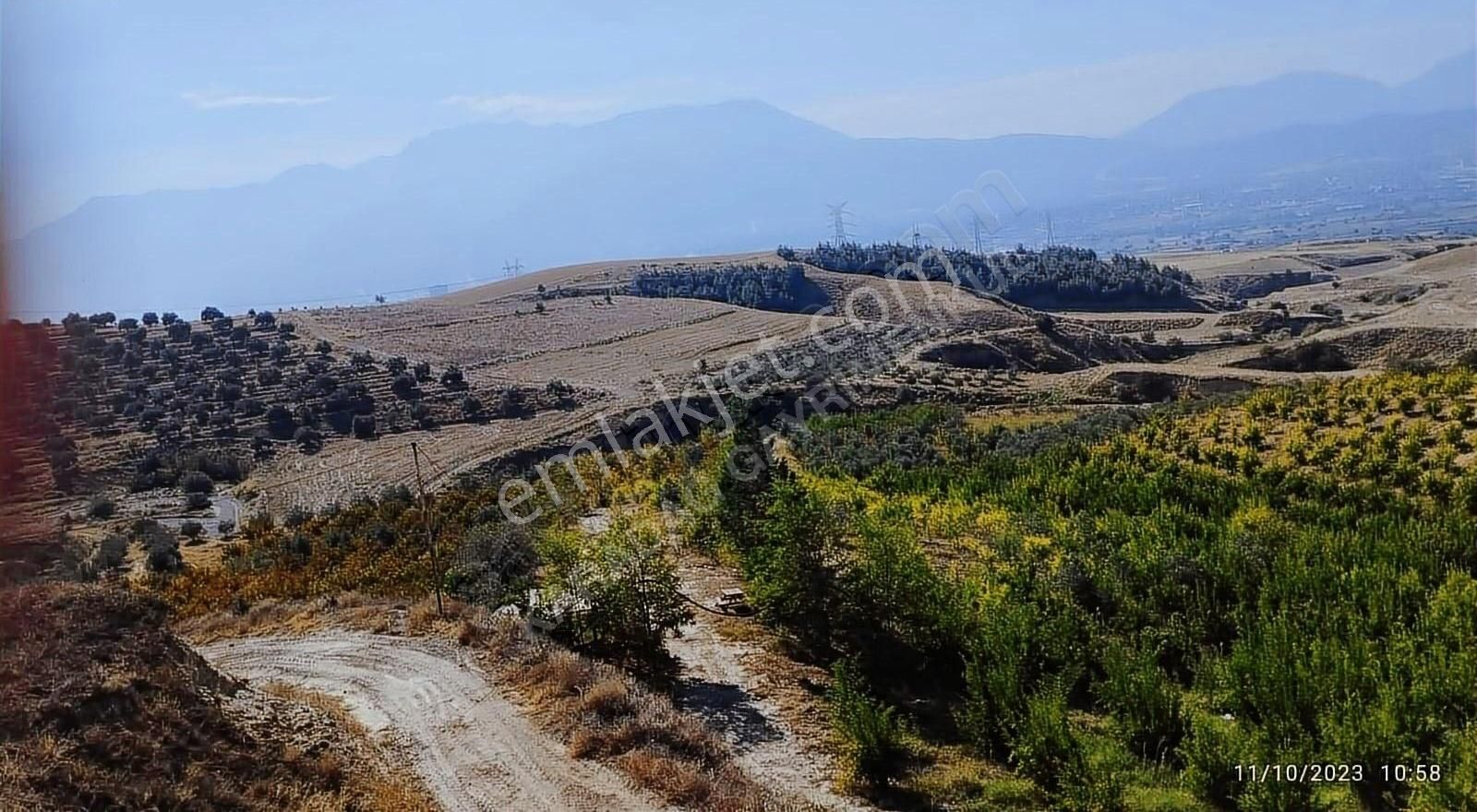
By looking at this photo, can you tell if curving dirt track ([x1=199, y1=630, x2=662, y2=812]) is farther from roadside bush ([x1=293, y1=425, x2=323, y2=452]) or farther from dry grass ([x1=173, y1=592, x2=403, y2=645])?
roadside bush ([x1=293, y1=425, x2=323, y2=452])

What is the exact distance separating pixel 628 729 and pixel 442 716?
2.63 metres

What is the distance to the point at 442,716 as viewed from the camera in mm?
11477

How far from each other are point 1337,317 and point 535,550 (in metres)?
63.7

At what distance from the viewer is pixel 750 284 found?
75.6 metres

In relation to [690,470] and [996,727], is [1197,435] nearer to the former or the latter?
[690,470]

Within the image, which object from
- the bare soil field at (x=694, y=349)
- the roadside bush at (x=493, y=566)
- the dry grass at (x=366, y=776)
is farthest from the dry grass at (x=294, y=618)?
the bare soil field at (x=694, y=349)

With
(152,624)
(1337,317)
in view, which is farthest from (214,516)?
(1337,317)

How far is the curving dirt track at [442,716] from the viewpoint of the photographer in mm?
9453

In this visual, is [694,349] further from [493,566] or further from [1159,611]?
[1159,611]

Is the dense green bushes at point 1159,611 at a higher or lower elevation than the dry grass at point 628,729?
lower
